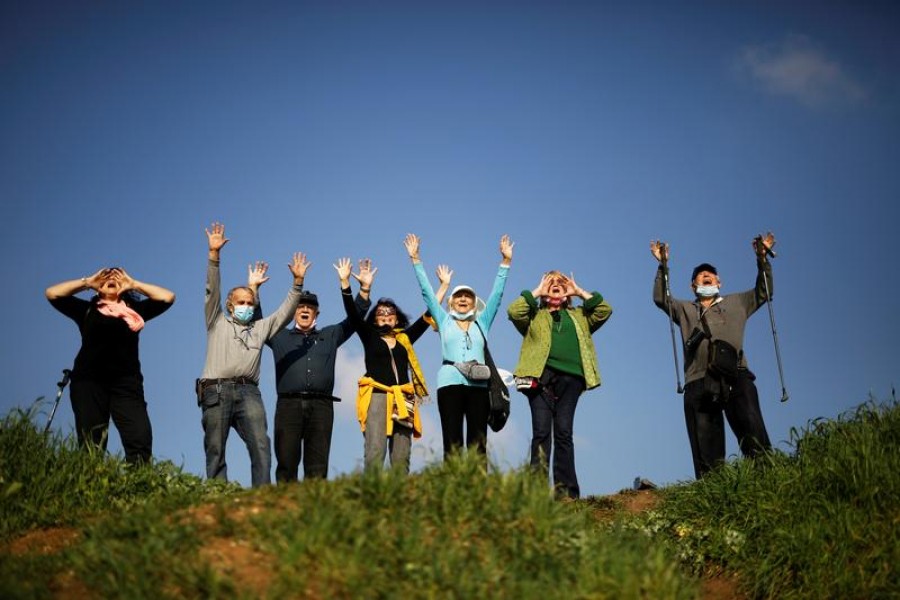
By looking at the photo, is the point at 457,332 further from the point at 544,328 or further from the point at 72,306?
the point at 72,306

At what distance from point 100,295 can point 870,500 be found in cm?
832

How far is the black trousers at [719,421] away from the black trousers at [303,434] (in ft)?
14.8

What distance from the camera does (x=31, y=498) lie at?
7.90 meters

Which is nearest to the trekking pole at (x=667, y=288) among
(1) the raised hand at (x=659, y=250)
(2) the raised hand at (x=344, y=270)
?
(1) the raised hand at (x=659, y=250)

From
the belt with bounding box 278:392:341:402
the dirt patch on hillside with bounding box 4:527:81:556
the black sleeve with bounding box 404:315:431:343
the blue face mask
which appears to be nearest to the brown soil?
the dirt patch on hillside with bounding box 4:527:81:556

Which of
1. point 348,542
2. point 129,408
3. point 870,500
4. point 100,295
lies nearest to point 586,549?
point 348,542

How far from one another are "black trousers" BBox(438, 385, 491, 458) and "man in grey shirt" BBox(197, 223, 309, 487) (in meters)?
2.05

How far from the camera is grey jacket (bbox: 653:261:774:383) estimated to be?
11.0 meters

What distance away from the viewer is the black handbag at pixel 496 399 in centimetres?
1017

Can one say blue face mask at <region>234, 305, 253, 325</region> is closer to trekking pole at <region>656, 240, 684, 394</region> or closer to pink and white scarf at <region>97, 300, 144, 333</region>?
pink and white scarf at <region>97, 300, 144, 333</region>

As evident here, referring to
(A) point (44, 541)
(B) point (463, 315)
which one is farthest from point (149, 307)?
(B) point (463, 315)

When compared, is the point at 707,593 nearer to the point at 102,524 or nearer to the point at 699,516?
the point at 699,516

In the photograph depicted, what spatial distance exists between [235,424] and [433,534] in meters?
4.32

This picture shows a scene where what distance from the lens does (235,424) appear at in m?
Result: 9.96
